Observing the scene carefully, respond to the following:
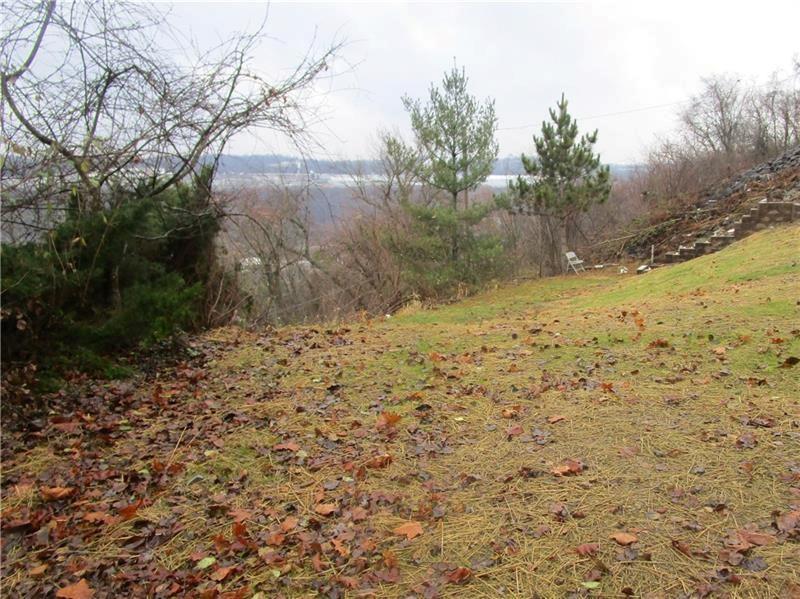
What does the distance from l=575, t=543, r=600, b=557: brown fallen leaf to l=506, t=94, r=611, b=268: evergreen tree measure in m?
15.2

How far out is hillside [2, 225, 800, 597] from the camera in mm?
1888

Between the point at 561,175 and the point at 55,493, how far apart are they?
1651 centimetres

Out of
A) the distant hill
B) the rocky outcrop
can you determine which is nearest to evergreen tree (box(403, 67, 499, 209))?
the rocky outcrop

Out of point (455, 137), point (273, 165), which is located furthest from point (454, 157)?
point (273, 165)

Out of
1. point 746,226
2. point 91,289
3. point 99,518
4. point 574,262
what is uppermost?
point 91,289

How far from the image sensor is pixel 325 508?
2.29 meters

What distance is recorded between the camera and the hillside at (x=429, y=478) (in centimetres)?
189

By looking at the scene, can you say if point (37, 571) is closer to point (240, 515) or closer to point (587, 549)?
point (240, 515)

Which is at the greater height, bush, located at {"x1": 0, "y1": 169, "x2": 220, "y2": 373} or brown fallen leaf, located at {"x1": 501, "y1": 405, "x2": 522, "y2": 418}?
bush, located at {"x1": 0, "y1": 169, "x2": 220, "y2": 373}

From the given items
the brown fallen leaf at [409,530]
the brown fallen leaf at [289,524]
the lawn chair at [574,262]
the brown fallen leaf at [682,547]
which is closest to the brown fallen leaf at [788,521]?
the brown fallen leaf at [682,547]

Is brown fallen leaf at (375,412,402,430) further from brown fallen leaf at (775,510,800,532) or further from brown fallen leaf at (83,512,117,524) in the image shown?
brown fallen leaf at (775,510,800,532)

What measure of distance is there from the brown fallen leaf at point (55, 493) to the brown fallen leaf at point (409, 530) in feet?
4.79

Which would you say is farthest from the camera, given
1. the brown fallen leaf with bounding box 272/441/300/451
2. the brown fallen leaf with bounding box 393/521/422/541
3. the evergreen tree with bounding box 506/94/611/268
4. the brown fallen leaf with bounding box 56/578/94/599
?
the evergreen tree with bounding box 506/94/611/268

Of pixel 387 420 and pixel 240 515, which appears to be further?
pixel 387 420
